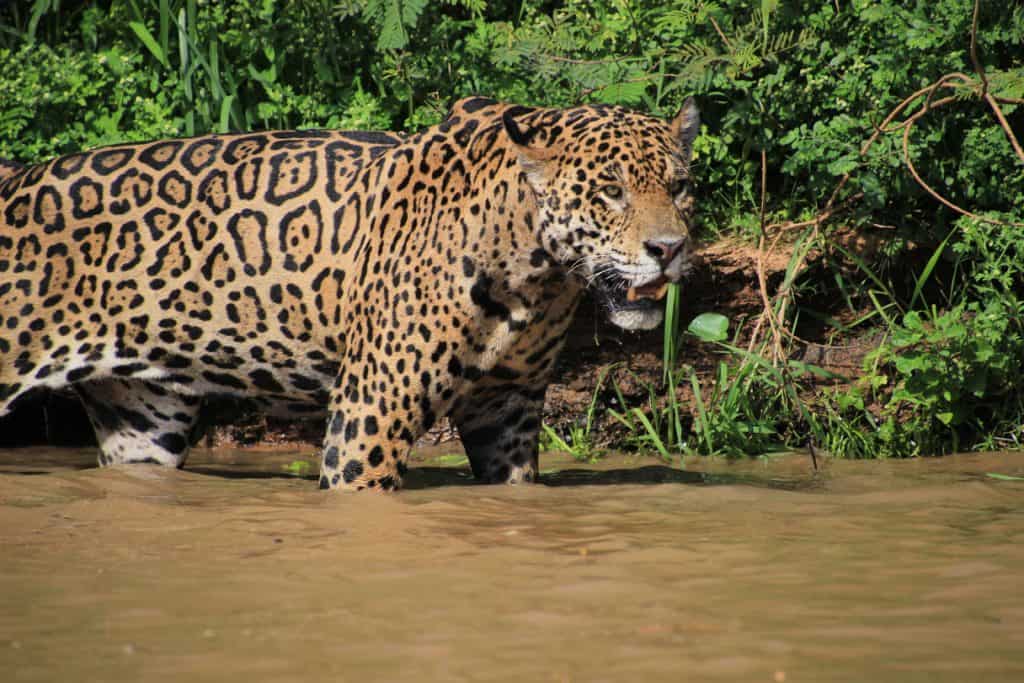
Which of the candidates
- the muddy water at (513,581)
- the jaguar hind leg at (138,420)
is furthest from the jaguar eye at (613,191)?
the jaguar hind leg at (138,420)

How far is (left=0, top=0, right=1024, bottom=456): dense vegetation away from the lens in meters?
6.75

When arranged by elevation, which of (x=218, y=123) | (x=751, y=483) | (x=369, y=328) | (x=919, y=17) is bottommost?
(x=751, y=483)

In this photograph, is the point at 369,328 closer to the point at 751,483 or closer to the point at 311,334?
the point at 311,334

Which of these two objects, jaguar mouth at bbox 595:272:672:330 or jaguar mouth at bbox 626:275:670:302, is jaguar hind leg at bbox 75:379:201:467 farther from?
jaguar mouth at bbox 626:275:670:302

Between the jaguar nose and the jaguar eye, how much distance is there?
227mm

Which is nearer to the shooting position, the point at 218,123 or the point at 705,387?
the point at 705,387

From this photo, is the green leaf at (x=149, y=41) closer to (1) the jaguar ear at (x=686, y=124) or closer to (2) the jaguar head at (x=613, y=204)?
(2) the jaguar head at (x=613, y=204)

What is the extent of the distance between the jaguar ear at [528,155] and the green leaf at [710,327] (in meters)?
1.90

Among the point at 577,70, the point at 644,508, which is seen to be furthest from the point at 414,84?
the point at 644,508

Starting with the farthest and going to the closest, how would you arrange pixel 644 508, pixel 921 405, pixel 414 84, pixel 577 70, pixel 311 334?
pixel 414 84, pixel 577 70, pixel 921 405, pixel 311 334, pixel 644 508

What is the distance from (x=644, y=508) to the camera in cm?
524

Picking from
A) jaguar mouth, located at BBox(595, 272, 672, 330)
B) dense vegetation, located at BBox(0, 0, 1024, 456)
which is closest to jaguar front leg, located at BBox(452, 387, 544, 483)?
jaguar mouth, located at BBox(595, 272, 672, 330)

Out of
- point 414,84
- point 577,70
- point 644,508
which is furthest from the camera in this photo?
point 414,84

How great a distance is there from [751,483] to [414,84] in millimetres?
3211
